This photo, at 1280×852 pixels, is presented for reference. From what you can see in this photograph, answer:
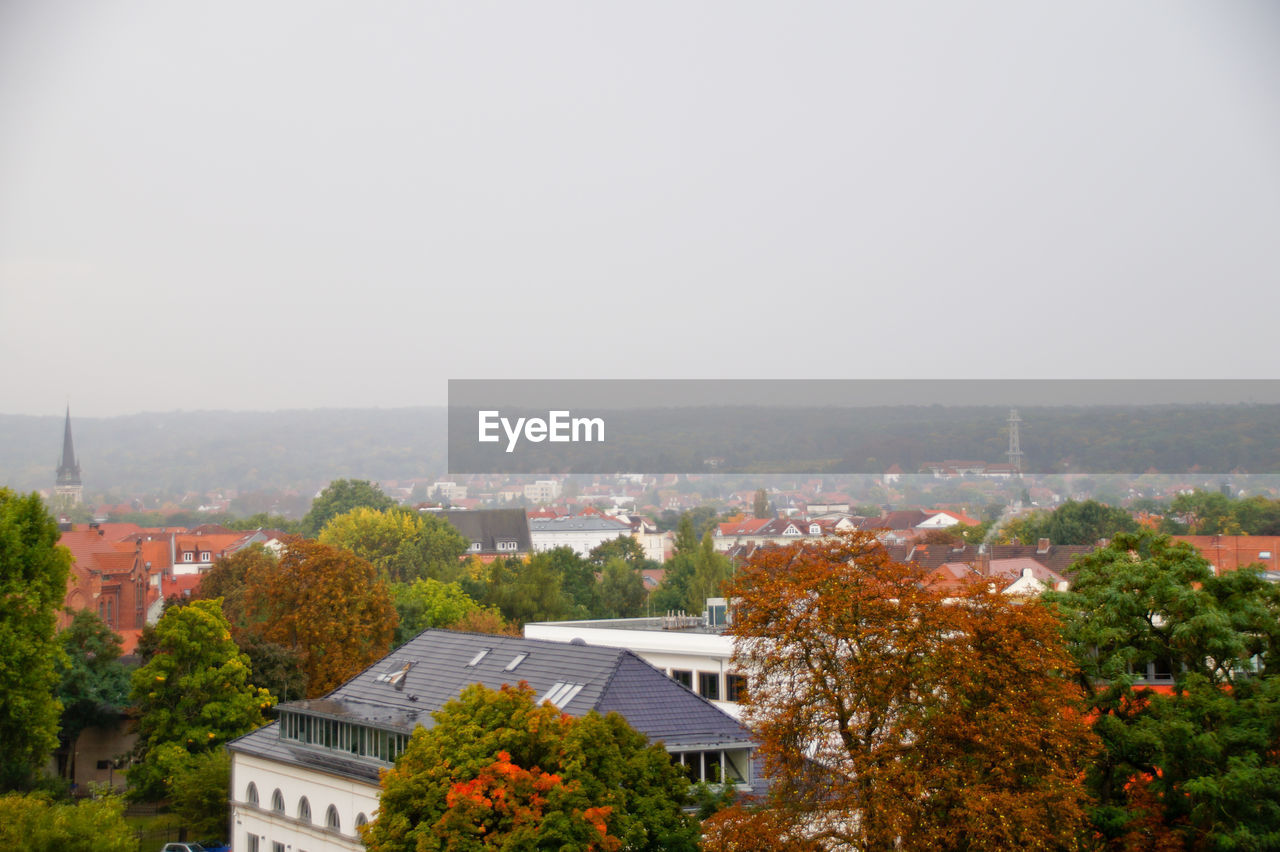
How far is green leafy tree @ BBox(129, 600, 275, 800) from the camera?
4362 centimetres

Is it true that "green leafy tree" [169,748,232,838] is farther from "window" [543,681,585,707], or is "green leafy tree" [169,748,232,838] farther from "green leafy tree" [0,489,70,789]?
"window" [543,681,585,707]

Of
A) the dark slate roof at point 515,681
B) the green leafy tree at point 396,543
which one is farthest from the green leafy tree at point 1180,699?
the green leafy tree at point 396,543

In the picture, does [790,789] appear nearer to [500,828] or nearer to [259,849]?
[500,828]

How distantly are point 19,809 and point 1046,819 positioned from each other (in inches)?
795

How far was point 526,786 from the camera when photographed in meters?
20.8

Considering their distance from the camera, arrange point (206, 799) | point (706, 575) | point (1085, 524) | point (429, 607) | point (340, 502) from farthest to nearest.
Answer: point (340, 502), point (1085, 524), point (706, 575), point (429, 607), point (206, 799)

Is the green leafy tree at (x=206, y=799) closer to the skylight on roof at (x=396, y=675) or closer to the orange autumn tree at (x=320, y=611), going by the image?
the skylight on roof at (x=396, y=675)

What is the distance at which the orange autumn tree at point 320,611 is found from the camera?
51.5m

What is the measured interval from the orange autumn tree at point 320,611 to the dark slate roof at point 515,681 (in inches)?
686

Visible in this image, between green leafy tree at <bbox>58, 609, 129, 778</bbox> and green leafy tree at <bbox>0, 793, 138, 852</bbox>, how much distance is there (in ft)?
87.9

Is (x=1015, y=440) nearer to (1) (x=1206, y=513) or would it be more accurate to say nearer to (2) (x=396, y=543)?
(1) (x=1206, y=513)

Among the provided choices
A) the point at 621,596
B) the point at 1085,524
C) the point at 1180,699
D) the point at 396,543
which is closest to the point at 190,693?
the point at 1180,699

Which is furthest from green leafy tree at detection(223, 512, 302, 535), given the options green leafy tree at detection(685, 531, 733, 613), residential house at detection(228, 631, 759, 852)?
residential house at detection(228, 631, 759, 852)

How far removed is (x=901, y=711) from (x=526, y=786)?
6521 millimetres
